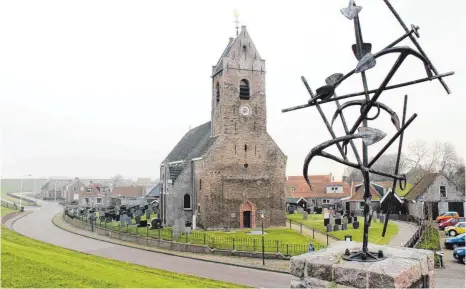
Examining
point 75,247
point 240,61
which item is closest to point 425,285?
point 75,247

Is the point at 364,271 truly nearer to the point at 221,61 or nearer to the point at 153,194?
the point at 221,61

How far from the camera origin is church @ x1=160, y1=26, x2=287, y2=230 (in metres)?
34.6

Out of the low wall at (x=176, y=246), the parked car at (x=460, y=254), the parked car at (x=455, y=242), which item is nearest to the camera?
the parked car at (x=460, y=254)

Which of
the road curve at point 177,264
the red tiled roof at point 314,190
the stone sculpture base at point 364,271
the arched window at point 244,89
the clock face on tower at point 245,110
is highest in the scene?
the arched window at point 244,89

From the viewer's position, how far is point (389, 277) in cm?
482

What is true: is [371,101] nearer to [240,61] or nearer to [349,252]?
[349,252]

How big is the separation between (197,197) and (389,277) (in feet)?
105

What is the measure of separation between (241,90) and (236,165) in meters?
7.09

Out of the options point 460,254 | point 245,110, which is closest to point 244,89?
point 245,110

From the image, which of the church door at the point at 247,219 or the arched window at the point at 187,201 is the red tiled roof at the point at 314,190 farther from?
the arched window at the point at 187,201

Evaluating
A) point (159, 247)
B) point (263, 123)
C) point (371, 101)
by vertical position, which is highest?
point (263, 123)

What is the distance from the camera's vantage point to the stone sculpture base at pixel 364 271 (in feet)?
16.2

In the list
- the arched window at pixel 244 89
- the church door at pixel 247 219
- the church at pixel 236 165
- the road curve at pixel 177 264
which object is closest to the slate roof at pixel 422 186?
the church at pixel 236 165

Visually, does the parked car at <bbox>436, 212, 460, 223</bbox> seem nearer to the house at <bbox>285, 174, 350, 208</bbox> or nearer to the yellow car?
the yellow car
